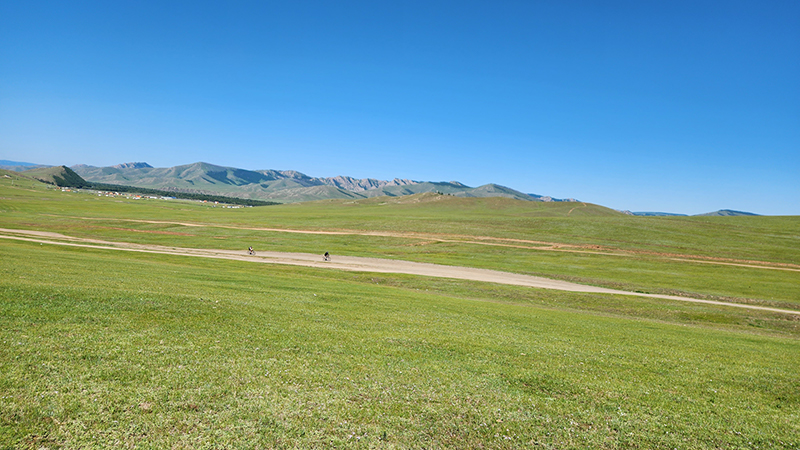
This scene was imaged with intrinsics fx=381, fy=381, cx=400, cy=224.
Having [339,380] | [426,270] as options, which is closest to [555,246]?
[426,270]

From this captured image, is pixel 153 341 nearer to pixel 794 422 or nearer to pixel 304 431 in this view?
pixel 304 431

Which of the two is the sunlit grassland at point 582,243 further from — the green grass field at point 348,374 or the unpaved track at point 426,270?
the green grass field at point 348,374

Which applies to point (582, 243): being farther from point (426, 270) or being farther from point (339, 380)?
point (339, 380)

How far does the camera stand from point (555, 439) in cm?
836

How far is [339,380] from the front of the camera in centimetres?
1023

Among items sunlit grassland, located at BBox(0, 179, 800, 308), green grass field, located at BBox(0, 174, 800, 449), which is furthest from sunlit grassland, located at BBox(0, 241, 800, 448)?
sunlit grassland, located at BBox(0, 179, 800, 308)

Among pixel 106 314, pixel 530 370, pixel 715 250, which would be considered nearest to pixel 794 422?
pixel 530 370

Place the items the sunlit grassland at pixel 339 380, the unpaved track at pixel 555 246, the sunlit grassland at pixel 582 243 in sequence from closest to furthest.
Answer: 1. the sunlit grassland at pixel 339 380
2. the sunlit grassland at pixel 582 243
3. the unpaved track at pixel 555 246

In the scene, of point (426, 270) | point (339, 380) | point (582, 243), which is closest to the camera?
point (339, 380)

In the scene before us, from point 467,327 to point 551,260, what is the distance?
48.3 m

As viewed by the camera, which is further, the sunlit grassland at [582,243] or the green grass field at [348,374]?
the sunlit grassland at [582,243]

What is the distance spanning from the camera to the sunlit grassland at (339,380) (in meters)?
7.62

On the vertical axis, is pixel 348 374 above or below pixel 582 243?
below

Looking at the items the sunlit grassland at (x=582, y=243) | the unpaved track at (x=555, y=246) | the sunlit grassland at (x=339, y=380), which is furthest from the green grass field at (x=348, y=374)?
the unpaved track at (x=555, y=246)
